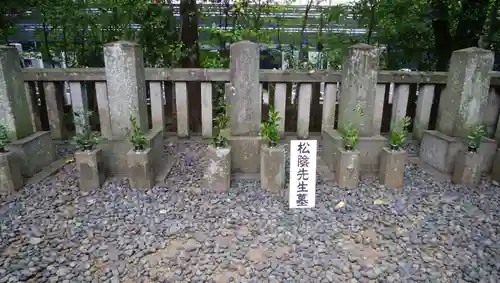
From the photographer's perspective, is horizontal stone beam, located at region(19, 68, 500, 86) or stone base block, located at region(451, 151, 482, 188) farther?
horizontal stone beam, located at region(19, 68, 500, 86)

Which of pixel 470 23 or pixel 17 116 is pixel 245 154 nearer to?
pixel 17 116

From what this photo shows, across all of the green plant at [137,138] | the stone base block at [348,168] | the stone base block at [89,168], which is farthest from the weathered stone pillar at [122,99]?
the stone base block at [348,168]

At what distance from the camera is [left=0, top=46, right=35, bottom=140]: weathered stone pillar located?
3240 mm

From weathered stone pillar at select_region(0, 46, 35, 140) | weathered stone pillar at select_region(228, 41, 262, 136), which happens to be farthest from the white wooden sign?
weathered stone pillar at select_region(0, 46, 35, 140)

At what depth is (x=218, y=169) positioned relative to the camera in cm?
322

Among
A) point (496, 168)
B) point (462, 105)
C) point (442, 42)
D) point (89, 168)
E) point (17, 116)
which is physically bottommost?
point (496, 168)

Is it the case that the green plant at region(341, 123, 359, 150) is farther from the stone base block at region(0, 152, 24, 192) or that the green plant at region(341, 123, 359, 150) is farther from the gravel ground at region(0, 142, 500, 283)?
the stone base block at region(0, 152, 24, 192)

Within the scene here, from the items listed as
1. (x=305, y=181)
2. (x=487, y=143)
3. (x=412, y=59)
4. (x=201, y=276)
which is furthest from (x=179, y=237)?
(x=412, y=59)

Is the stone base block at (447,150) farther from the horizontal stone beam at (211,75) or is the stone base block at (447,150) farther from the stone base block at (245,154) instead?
the stone base block at (245,154)

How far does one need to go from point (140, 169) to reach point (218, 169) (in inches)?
29.5

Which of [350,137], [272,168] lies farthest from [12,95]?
[350,137]

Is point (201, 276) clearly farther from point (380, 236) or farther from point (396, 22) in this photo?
point (396, 22)

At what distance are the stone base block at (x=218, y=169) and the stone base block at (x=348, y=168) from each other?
1.10 m

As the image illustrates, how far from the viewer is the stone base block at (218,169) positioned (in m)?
3.20
